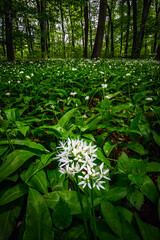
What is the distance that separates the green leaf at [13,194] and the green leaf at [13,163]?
15 centimetres

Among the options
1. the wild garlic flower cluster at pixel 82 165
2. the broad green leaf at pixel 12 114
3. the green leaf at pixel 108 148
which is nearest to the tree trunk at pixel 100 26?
the broad green leaf at pixel 12 114

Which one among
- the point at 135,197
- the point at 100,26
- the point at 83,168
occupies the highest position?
the point at 100,26

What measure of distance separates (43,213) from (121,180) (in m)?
0.73

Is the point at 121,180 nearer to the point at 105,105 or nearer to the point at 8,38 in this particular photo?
the point at 105,105

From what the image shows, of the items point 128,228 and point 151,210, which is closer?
point 128,228

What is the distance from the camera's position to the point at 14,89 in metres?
3.35

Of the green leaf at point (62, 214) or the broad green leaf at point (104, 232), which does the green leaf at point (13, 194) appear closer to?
the green leaf at point (62, 214)

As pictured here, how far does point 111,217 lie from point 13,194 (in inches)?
32.6

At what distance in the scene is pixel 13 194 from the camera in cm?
104

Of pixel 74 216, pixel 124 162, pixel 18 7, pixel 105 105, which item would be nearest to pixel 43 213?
pixel 74 216

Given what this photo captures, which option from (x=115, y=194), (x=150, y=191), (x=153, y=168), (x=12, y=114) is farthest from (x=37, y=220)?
(x=12, y=114)

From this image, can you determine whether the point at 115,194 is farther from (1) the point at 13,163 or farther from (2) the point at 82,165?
(1) the point at 13,163

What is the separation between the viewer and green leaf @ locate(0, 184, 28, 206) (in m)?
0.99

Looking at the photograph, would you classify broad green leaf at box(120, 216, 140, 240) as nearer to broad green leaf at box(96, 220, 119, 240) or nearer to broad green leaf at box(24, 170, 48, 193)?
broad green leaf at box(96, 220, 119, 240)
